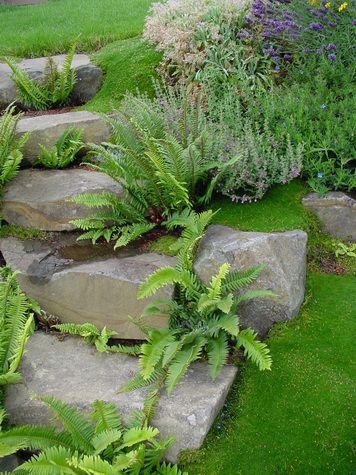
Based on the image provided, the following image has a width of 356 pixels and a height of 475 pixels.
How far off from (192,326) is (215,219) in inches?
47.7

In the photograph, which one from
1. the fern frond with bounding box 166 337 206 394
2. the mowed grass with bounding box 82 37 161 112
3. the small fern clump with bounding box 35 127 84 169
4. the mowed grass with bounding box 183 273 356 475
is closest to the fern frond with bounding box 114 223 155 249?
the fern frond with bounding box 166 337 206 394

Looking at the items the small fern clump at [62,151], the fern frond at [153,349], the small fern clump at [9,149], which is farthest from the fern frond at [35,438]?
the small fern clump at [62,151]

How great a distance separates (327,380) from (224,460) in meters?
1.02

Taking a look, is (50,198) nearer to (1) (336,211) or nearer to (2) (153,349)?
(2) (153,349)

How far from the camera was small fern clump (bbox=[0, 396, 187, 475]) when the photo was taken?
3.82m

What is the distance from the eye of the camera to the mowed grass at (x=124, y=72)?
297 inches

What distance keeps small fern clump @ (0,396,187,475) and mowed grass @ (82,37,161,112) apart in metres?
4.15

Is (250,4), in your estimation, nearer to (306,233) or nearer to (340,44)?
(340,44)

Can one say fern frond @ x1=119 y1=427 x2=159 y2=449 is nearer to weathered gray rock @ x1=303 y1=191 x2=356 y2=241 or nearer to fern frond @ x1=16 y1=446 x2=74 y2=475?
fern frond @ x1=16 y1=446 x2=74 y2=475

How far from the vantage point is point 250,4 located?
7.79 meters

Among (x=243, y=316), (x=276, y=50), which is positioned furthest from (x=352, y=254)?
(x=276, y=50)

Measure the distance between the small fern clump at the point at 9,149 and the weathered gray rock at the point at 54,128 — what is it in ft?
0.98

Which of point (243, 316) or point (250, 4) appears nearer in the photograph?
point (243, 316)

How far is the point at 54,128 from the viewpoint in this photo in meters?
6.61
